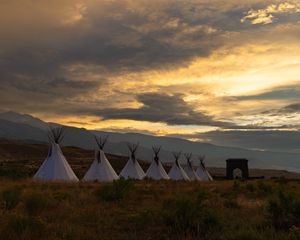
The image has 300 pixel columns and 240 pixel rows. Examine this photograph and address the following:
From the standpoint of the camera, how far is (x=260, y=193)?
66.7 feet

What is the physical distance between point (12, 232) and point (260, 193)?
Result: 14.7m

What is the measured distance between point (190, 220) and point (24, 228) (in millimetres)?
3793

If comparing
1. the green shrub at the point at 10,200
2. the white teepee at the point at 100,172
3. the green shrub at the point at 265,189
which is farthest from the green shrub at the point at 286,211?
the white teepee at the point at 100,172

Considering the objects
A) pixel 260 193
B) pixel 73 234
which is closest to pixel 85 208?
pixel 73 234

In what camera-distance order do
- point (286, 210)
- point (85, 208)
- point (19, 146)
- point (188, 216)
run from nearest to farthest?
point (188, 216) < point (286, 210) < point (85, 208) < point (19, 146)

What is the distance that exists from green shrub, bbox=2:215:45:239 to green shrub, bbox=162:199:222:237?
3.06 metres

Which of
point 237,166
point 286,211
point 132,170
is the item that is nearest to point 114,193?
point 286,211

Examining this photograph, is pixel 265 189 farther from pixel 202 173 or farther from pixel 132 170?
pixel 202 173

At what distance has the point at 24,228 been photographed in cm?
869

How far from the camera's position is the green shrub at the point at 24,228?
8352mm

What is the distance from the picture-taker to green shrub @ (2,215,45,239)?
8.35 meters

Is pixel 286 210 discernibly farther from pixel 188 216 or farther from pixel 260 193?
pixel 260 193

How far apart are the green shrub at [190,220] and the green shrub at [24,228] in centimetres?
306

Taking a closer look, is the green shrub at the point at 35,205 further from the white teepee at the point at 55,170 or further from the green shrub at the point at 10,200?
the white teepee at the point at 55,170
